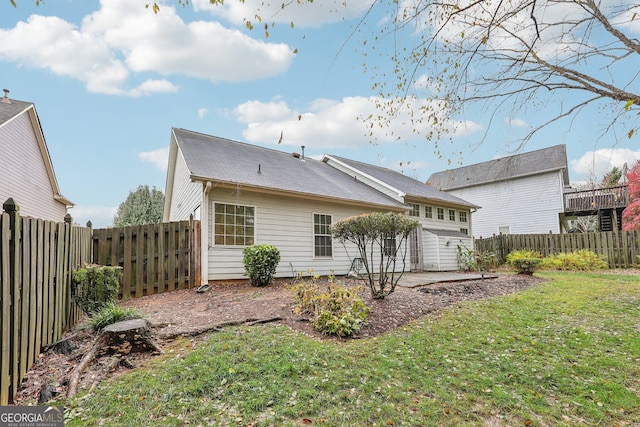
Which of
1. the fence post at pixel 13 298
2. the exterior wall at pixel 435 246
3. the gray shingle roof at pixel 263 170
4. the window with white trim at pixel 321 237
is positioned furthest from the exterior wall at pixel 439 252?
the fence post at pixel 13 298

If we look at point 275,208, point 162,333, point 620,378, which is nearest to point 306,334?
point 162,333

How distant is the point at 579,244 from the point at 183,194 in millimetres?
17541

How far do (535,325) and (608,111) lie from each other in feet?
10.9

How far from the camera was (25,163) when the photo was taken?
12922 millimetres

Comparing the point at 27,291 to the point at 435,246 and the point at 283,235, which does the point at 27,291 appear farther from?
the point at 435,246

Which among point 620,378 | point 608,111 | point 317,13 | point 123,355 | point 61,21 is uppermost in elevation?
point 61,21

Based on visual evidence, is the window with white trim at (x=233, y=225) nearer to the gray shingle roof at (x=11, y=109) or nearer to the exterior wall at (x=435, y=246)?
the exterior wall at (x=435, y=246)

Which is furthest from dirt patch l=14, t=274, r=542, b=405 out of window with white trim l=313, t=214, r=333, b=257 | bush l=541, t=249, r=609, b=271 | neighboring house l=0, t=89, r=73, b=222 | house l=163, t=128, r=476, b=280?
neighboring house l=0, t=89, r=73, b=222

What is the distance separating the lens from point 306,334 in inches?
173

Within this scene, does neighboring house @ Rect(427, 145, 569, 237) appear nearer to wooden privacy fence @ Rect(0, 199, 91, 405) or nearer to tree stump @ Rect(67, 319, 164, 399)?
tree stump @ Rect(67, 319, 164, 399)

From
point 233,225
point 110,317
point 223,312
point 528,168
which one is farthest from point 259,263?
point 528,168

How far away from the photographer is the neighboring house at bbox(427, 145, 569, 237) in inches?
775

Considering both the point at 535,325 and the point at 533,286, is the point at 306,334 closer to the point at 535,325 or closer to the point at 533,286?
the point at 535,325

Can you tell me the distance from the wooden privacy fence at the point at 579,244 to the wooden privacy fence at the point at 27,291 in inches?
707
